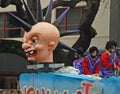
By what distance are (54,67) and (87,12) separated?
8.18 meters

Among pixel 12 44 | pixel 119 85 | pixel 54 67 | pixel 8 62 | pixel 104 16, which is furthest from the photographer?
pixel 8 62

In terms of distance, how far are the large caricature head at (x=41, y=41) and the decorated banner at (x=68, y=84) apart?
14.8 inches

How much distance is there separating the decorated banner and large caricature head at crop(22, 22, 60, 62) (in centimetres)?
38

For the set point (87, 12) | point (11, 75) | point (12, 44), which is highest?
point (87, 12)

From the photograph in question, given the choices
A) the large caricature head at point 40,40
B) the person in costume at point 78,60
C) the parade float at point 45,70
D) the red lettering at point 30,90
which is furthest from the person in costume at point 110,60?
the red lettering at point 30,90

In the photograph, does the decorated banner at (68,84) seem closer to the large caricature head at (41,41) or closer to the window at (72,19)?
the large caricature head at (41,41)

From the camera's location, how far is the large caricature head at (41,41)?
6965mm

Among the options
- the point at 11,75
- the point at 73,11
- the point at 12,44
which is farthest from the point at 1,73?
the point at 12,44

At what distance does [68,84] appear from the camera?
628 cm

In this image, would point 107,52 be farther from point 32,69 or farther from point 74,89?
point 74,89

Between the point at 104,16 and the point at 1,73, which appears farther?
the point at 1,73

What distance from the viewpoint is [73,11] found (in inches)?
904

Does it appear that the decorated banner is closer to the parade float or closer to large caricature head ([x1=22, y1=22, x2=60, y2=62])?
the parade float

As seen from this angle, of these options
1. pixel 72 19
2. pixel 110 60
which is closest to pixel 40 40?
pixel 110 60
